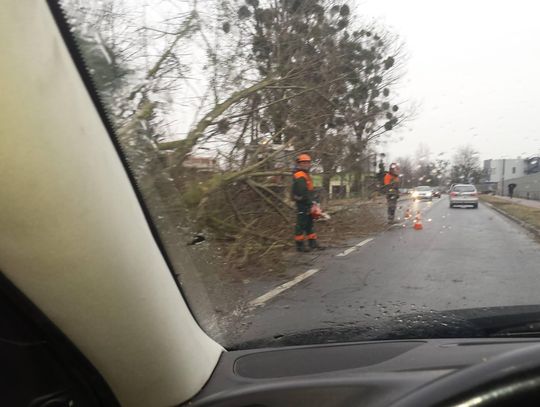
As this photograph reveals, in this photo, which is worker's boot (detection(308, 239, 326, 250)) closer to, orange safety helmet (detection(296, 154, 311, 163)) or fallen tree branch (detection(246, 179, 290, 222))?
fallen tree branch (detection(246, 179, 290, 222))

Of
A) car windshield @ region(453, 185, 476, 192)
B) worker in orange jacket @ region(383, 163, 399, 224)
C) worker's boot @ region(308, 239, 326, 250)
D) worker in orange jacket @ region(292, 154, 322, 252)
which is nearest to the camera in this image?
worker in orange jacket @ region(292, 154, 322, 252)

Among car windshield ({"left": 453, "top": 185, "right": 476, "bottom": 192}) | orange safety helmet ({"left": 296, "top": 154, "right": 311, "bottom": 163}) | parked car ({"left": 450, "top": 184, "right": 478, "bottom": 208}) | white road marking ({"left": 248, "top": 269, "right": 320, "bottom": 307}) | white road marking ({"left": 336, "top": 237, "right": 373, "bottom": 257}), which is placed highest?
orange safety helmet ({"left": 296, "top": 154, "right": 311, "bottom": 163})

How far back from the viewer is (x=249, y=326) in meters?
3.44

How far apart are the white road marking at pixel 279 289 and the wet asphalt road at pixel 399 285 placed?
0.07 meters

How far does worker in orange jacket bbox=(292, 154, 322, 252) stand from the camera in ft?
34.1

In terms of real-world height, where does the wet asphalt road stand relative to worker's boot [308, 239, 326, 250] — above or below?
above

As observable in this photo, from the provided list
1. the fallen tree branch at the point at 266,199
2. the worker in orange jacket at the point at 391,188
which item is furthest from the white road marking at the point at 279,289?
the worker in orange jacket at the point at 391,188

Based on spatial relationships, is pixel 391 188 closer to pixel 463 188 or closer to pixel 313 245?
pixel 313 245

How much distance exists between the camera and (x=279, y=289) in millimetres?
5949

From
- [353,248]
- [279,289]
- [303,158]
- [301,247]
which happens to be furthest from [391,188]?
[279,289]

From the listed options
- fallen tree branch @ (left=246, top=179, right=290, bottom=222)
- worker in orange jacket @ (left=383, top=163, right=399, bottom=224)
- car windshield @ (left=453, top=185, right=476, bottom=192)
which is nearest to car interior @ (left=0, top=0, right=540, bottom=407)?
fallen tree branch @ (left=246, top=179, right=290, bottom=222)

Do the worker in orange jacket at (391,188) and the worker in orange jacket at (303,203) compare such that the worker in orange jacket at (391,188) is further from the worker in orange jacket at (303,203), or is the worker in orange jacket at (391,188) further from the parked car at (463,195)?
the parked car at (463,195)

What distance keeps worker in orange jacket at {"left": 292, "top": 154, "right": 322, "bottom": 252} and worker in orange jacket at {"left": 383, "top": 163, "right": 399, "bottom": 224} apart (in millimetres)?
5550

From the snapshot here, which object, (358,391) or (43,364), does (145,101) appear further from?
(358,391)
